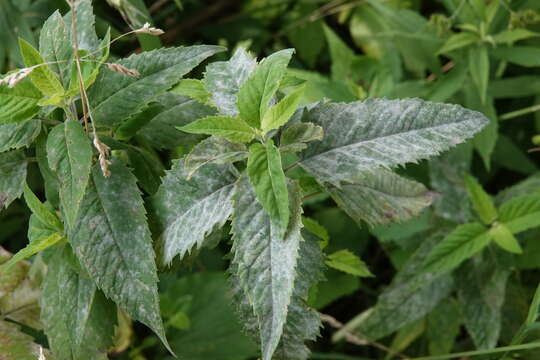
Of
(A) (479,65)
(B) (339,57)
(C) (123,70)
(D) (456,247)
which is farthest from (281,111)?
(B) (339,57)

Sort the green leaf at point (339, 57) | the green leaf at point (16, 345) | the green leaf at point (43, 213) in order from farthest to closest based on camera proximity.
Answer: the green leaf at point (339, 57)
the green leaf at point (16, 345)
the green leaf at point (43, 213)

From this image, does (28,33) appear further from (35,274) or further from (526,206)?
(526,206)

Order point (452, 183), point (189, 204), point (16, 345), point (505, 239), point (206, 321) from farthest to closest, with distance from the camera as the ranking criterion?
point (206, 321) < point (452, 183) < point (505, 239) < point (16, 345) < point (189, 204)

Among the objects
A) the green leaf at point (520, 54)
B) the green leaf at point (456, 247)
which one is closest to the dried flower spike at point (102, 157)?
the green leaf at point (456, 247)

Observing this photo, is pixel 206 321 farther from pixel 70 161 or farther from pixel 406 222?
pixel 70 161

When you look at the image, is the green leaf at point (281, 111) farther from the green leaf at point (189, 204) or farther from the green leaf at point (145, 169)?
the green leaf at point (145, 169)

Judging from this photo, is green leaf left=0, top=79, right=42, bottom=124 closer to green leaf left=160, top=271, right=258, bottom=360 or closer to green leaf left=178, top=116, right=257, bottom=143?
green leaf left=178, top=116, right=257, bottom=143

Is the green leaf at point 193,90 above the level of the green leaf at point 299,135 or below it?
above
